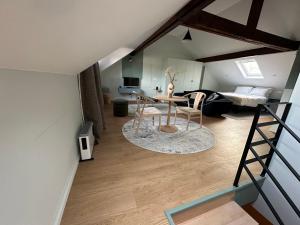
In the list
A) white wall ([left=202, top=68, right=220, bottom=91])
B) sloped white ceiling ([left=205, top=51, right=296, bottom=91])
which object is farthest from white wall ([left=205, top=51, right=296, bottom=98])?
white wall ([left=202, top=68, right=220, bottom=91])

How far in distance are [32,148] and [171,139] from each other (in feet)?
6.74

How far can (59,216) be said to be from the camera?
1.08 m

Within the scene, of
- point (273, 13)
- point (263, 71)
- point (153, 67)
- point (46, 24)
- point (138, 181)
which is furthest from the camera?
point (153, 67)

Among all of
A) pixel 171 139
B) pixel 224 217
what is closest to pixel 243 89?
pixel 171 139

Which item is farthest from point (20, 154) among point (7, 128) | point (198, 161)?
point (198, 161)

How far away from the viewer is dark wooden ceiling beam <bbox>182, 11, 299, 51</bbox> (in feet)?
7.26

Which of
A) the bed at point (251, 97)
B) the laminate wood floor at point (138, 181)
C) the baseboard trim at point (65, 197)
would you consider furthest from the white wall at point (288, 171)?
the bed at point (251, 97)

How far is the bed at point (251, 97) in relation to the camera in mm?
4883

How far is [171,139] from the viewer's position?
8.26 ft

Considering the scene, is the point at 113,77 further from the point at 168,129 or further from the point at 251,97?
the point at 251,97

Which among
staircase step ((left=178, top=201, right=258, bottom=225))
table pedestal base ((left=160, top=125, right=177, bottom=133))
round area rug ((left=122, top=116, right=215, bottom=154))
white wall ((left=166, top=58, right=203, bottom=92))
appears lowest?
staircase step ((left=178, top=201, right=258, bottom=225))

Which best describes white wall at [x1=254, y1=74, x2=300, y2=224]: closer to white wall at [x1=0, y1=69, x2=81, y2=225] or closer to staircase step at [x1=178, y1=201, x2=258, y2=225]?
staircase step at [x1=178, y1=201, x2=258, y2=225]

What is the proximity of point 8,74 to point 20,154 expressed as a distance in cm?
38

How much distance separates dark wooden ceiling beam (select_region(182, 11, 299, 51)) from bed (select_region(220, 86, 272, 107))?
6.48 ft
